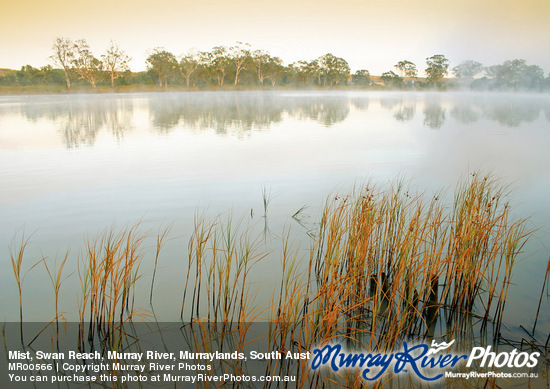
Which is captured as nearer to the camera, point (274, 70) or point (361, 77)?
point (274, 70)

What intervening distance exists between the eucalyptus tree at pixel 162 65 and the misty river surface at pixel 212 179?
43.6m

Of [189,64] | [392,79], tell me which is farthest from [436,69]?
[189,64]

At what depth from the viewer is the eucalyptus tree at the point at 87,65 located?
4519cm

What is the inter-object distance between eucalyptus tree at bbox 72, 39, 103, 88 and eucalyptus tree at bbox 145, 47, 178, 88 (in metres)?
7.21

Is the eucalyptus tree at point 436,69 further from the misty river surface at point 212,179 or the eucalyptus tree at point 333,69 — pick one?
the misty river surface at point 212,179

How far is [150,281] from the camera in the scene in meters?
2.58

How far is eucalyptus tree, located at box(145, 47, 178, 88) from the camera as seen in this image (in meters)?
51.7

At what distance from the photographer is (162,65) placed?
51.4 metres

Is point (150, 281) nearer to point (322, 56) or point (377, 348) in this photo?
point (377, 348)

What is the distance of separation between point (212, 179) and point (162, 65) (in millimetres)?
50898

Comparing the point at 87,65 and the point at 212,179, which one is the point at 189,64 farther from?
the point at 212,179

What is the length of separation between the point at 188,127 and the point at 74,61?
41.1 meters

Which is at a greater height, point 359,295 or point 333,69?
point 333,69

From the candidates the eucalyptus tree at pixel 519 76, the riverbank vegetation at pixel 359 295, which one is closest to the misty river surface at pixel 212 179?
the riverbank vegetation at pixel 359 295
